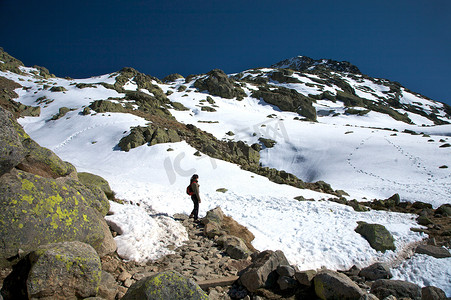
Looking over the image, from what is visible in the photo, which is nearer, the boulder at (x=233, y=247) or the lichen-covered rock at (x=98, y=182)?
the boulder at (x=233, y=247)

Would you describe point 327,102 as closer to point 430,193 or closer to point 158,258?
point 430,193

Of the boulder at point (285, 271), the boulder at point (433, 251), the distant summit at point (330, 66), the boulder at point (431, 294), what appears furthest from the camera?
the distant summit at point (330, 66)

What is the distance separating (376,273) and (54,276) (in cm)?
997

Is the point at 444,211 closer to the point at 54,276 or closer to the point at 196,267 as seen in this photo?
the point at 196,267

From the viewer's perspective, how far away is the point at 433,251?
9734mm

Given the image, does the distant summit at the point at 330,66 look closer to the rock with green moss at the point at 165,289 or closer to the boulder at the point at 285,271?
the boulder at the point at 285,271

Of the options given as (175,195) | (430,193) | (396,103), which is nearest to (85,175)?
(175,195)

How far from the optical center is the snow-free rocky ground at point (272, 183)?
953cm

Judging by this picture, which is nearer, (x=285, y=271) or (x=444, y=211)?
(x=285, y=271)

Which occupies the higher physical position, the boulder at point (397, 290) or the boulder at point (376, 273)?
the boulder at point (397, 290)

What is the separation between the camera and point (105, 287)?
14.8 ft

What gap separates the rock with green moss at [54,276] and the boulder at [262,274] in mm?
3481

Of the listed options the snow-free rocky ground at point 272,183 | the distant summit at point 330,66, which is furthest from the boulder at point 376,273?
the distant summit at point 330,66

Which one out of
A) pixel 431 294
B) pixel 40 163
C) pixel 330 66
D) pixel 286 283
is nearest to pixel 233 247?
pixel 286 283
